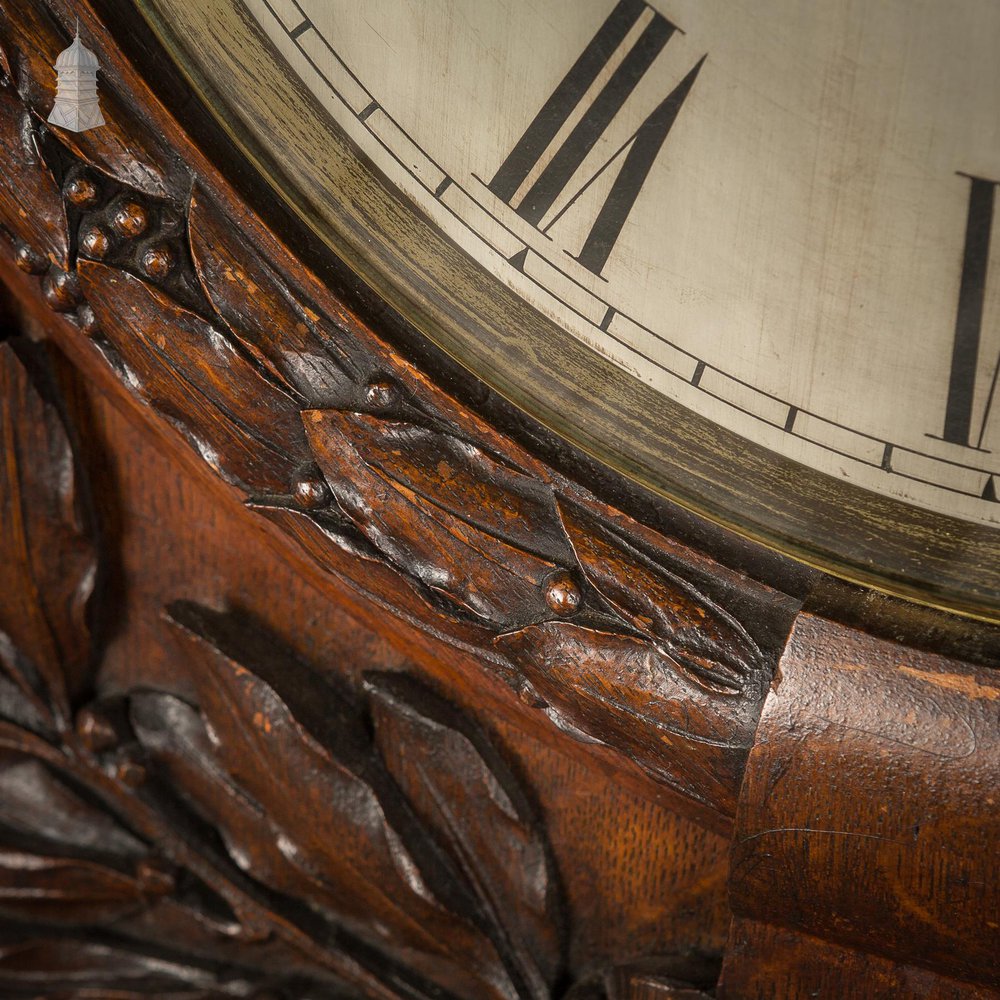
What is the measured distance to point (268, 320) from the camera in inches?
18.9

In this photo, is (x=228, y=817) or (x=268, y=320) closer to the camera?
(x=268, y=320)

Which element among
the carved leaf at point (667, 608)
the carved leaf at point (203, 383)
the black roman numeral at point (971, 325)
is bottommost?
the carved leaf at point (667, 608)

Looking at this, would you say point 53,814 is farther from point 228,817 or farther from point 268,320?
point 268,320

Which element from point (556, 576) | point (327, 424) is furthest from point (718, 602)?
point (327, 424)

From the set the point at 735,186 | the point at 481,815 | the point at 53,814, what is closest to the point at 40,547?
the point at 53,814

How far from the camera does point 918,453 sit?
1.47 feet

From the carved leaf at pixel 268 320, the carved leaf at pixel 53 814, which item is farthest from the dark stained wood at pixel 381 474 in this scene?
the carved leaf at pixel 53 814

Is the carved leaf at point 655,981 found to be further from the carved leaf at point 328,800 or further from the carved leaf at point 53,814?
the carved leaf at point 53,814

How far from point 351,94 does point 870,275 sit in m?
0.21

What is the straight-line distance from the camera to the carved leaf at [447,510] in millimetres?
459

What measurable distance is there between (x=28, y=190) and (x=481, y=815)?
0.33m

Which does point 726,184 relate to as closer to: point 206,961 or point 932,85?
point 932,85

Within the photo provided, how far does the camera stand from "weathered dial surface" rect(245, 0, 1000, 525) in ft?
1.40

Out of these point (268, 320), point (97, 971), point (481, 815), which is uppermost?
point (268, 320)
